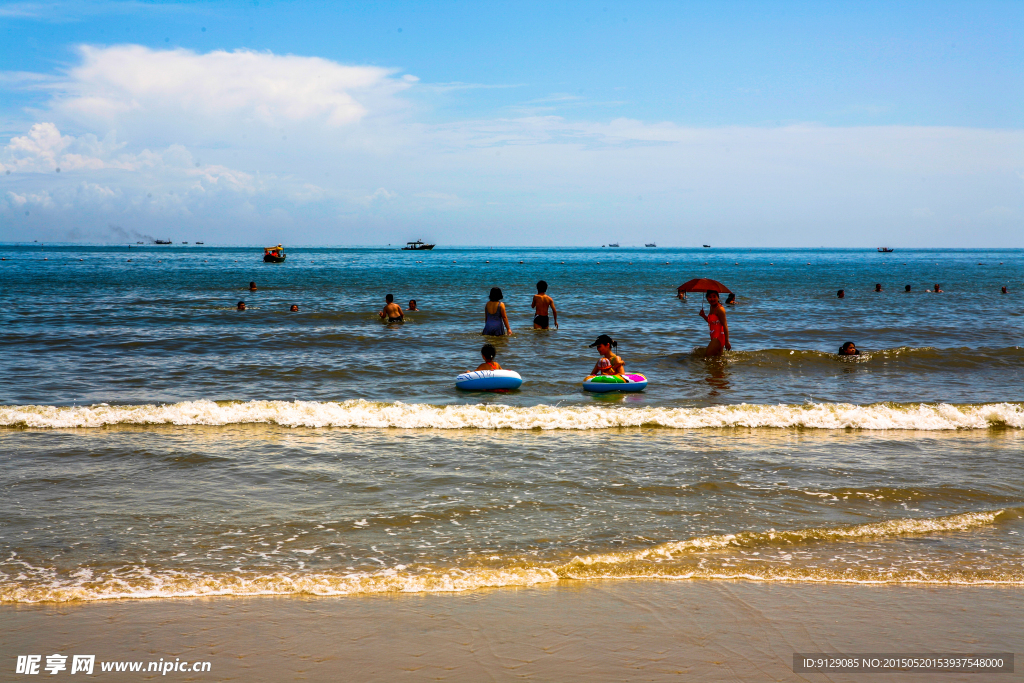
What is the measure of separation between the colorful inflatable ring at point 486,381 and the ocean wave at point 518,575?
25.1ft

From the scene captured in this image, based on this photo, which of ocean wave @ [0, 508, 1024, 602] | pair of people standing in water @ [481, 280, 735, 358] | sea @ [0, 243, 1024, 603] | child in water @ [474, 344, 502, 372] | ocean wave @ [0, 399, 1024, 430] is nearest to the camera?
ocean wave @ [0, 508, 1024, 602]

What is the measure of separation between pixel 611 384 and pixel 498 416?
123 inches

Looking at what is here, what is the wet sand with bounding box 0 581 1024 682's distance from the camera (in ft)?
13.1

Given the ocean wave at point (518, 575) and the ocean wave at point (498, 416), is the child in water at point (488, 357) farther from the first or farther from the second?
the ocean wave at point (518, 575)

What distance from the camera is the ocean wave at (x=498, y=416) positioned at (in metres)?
10.7

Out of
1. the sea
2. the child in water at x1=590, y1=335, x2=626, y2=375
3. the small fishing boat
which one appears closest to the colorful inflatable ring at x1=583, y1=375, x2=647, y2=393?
the child in water at x1=590, y1=335, x2=626, y2=375

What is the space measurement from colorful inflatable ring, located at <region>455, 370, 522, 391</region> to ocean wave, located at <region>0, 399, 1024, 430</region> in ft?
5.64

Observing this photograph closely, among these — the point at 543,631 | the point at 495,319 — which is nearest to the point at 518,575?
the point at 543,631

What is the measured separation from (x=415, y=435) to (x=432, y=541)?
4.10m

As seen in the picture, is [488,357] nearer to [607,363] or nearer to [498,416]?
[607,363]

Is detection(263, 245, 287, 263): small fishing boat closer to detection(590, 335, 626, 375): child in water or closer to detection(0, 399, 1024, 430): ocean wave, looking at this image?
detection(0, 399, 1024, 430): ocean wave

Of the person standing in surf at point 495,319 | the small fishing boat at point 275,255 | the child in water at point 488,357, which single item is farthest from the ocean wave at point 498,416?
the small fishing boat at point 275,255

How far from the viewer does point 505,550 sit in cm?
580

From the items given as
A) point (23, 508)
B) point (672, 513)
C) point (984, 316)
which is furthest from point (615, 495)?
point (984, 316)
